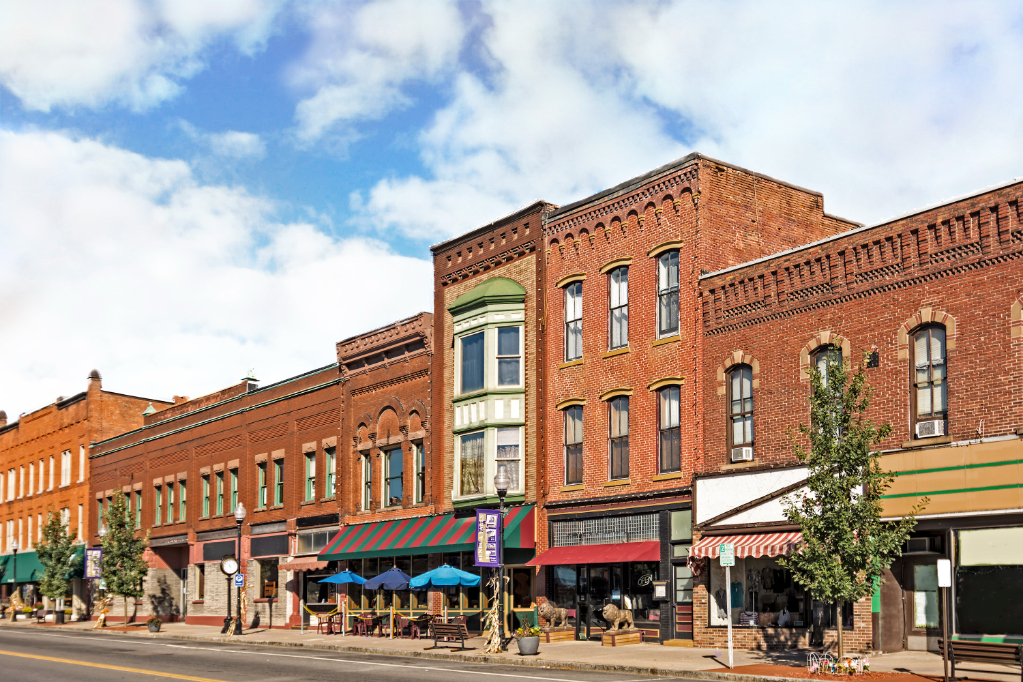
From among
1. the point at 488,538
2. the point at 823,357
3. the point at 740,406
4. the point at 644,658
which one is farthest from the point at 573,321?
the point at 644,658

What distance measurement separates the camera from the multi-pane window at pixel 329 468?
1783 inches

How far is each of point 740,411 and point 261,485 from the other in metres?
28.0

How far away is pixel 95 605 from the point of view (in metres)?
64.6

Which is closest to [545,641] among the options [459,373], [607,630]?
[607,630]

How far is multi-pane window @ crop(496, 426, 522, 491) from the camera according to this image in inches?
1421

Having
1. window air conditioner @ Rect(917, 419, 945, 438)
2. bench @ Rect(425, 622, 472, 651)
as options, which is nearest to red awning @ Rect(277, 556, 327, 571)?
bench @ Rect(425, 622, 472, 651)

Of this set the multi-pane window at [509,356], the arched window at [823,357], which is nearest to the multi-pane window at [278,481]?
the multi-pane window at [509,356]

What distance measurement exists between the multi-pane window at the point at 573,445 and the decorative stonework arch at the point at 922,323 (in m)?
11.6

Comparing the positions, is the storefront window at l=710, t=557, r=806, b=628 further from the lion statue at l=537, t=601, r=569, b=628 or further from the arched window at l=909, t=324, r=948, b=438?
the lion statue at l=537, t=601, r=569, b=628

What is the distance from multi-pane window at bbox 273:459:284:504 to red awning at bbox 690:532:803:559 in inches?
977

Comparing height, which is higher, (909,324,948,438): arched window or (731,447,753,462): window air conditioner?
(909,324,948,438): arched window

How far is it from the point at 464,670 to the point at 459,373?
15.6 metres

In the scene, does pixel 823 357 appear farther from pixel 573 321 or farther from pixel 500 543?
pixel 500 543

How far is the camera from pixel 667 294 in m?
31.6
